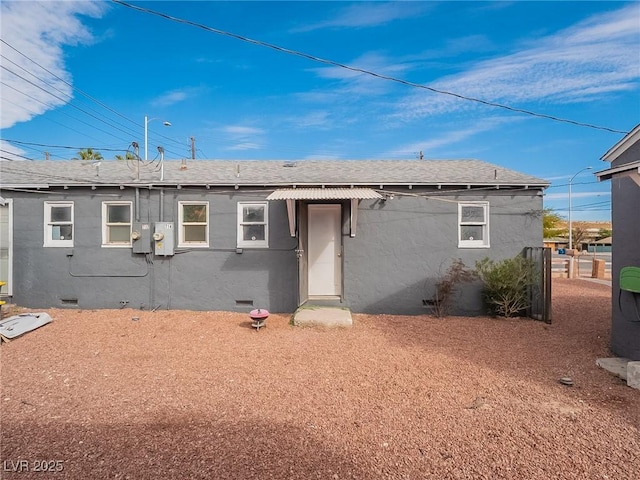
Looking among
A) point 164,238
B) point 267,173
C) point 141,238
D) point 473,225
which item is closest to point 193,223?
point 164,238

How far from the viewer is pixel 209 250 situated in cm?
907

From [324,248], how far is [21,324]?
682 centimetres

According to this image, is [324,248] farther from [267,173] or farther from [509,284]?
[509,284]

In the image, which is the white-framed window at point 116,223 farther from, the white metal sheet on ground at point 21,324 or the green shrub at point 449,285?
the green shrub at point 449,285

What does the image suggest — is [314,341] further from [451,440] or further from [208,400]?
[451,440]

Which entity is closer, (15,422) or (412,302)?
(15,422)

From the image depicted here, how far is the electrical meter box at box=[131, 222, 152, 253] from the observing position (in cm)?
905

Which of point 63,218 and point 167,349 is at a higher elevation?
point 63,218

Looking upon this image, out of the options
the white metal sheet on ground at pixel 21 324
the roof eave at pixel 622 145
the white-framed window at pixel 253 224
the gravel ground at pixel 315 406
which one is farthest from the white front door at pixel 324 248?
the white metal sheet on ground at pixel 21 324

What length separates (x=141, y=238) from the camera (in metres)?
A: 9.09

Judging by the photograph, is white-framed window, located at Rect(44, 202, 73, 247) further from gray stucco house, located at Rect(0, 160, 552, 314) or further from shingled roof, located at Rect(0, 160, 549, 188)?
shingled roof, located at Rect(0, 160, 549, 188)

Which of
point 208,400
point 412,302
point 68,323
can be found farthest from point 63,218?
point 412,302

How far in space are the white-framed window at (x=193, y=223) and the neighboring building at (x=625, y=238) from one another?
338 inches

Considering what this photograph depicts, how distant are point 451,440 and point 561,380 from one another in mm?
2442
